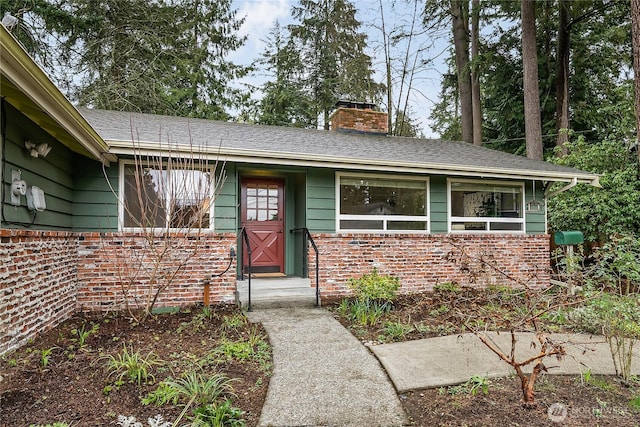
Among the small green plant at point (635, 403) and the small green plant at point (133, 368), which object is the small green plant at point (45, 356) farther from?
the small green plant at point (635, 403)

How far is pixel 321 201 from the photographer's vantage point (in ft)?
21.9

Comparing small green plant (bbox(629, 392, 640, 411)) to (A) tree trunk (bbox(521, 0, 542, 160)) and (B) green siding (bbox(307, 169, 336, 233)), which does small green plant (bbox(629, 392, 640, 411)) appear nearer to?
(B) green siding (bbox(307, 169, 336, 233))

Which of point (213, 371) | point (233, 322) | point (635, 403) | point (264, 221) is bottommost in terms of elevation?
point (635, 403)

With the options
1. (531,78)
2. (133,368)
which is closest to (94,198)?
(133,368)

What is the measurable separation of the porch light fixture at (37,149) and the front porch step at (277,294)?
10.1 ft

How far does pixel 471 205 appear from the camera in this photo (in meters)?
7.57

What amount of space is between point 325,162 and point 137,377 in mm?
4153

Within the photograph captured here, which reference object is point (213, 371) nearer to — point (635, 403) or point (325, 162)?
point (635, 403)

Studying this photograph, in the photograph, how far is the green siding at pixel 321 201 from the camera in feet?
21.7

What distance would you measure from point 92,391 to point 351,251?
169 inches

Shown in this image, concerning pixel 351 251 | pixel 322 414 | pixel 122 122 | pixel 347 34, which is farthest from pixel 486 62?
pixel 322 414

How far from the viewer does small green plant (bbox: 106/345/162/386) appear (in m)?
3.20

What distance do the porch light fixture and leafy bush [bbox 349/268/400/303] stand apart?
4.32 metres

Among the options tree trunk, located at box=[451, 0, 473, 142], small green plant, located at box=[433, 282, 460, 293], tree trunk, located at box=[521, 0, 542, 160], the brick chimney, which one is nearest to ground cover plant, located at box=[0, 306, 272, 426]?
small green plant, located at box=[433, 282, 460, 293]
